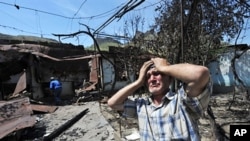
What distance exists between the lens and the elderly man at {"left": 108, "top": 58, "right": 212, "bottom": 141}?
86.4 inches

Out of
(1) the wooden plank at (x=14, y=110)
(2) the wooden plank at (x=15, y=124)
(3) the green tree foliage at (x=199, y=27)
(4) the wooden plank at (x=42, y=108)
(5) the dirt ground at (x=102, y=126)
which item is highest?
(3) the green tree foliage at (x=199, y=27)

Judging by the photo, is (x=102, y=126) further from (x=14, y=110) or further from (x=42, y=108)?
(x=42, y=108)

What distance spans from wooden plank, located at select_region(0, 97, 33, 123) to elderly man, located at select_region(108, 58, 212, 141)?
8408mm

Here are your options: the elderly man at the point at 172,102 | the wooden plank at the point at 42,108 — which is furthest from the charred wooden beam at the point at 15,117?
the elderly man at the point at 172,102

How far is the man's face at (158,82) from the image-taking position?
8.07 feet

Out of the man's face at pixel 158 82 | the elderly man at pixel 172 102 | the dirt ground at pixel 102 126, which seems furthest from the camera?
the dirt ground at pixel 102 126

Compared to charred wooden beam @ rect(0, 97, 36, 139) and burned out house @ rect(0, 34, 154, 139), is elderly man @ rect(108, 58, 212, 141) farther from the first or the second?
burned out house @ rect(0, 34, 154, 139)

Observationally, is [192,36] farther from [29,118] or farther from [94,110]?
[94,110]

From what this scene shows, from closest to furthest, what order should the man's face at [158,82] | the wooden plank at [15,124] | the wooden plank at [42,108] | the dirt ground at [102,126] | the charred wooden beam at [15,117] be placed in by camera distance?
the man's face at [158,82] → the wooden plank at [15,124] → the dirt ground at [102,126] → the charred wooden beam at [15,117] → the wooden plank at [42,108]

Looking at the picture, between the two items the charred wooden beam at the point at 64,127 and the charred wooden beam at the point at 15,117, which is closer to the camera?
the charred wooden beam at the point at 15,117

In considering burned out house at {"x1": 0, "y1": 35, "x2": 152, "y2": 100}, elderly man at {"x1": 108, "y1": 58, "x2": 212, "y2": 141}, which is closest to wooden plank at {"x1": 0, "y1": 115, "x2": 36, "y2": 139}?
burned out house at {"x1": 0, "y1": 35, "x2": 152, "y2": 100}

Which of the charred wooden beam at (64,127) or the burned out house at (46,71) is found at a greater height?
the burned out house at (46,71)

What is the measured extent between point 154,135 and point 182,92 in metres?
0.40

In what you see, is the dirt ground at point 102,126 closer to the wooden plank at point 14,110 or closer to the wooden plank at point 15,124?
the wooden plank at point 15,124
